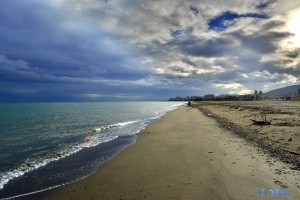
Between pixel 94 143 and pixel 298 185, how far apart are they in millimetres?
14925

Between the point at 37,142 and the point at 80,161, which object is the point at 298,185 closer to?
the point at 80,161

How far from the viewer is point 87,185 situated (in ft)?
29.4

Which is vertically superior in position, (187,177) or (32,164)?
(187,177)

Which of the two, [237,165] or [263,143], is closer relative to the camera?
[237,165]

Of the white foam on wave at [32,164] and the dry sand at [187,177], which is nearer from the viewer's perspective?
the dry sand at [187,177]

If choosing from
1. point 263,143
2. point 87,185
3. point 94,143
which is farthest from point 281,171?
point 94,143

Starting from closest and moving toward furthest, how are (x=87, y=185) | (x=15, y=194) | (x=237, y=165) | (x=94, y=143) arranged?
1. (x=15, y=194)
2. (x=87, y=185)
3. (x=237, y=165)
4. (x=94, y=143)

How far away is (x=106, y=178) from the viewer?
31.9 feet

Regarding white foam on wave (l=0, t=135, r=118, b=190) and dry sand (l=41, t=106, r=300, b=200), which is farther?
white foam on wave (l=0, t=135, r=118, b=190)

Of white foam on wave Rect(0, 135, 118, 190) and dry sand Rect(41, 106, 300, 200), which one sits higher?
dry sand Rect(41, 106, 300, 200)

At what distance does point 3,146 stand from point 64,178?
10803 millimetres

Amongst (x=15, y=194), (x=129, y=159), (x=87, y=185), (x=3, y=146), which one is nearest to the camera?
(x=15, y=194)

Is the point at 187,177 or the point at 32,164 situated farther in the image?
the point at 32,164

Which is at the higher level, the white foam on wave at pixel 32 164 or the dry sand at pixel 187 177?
the dry sand at pixel 187 177
